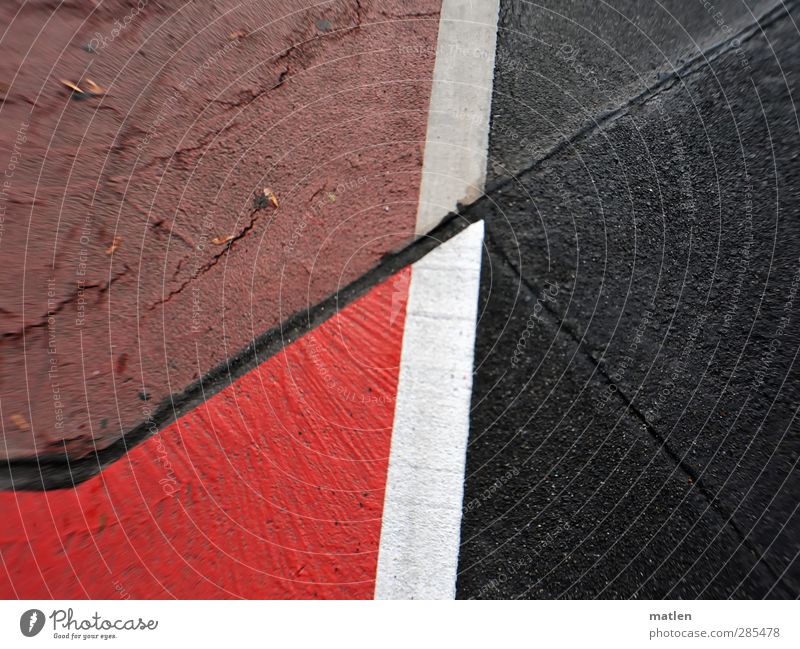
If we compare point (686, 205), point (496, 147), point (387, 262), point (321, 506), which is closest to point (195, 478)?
point (321, 506)

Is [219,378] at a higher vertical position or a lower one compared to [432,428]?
higher

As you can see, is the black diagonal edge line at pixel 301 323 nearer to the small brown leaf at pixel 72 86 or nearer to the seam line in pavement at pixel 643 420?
the seam line in pavement at pixel 643 420

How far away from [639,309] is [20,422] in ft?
5.09

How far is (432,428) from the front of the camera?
1.40m

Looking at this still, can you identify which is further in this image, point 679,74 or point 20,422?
point 679,74

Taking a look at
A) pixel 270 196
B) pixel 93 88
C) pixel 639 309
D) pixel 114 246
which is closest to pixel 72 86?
pixel 93 88

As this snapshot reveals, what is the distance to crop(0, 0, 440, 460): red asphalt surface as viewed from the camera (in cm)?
134

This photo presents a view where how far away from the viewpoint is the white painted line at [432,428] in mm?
1360

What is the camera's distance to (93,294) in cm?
138

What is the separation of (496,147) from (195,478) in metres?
1.12

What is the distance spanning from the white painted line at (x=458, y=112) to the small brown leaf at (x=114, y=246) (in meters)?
0.75

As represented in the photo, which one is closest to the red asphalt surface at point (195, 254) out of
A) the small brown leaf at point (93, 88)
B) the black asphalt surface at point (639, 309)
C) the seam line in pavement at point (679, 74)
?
the small brown leaf at point (93, 88)

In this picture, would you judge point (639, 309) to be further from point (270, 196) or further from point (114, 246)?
point (114, 246)
